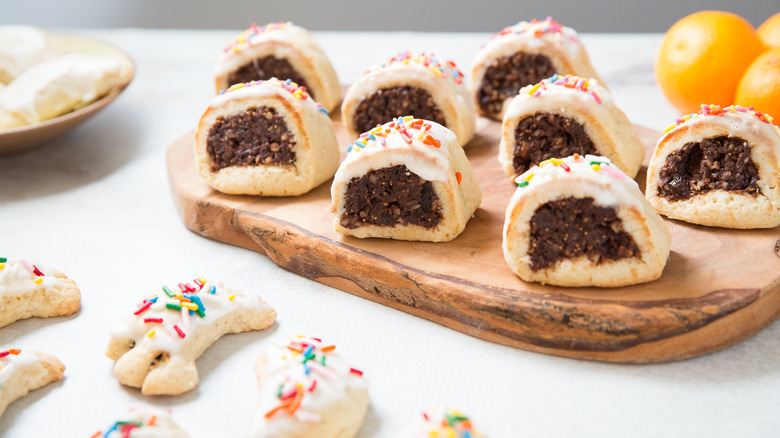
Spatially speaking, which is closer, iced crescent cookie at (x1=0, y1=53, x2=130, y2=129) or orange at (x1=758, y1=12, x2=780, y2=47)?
iced crescent cookie at (x1=0, y1=53, x2=130, y2=129)

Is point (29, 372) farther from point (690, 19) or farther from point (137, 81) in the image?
point (690, 19)

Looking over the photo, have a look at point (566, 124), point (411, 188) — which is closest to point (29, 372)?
point (411, 188)

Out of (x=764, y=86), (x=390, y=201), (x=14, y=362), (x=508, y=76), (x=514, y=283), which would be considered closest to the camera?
(x=14, y=362)

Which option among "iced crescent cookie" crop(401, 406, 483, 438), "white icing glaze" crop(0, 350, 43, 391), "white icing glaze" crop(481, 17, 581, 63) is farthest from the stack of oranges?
"white icing glaze" crop(0, 350, 43, 391)

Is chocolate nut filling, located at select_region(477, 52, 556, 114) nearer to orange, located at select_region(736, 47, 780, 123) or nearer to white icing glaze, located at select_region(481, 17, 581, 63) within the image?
white icing glaze, located at select_region(481, 17, 581, 63)

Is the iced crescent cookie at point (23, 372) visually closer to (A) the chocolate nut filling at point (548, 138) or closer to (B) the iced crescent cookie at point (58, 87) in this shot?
(B) the iced crescent cookie at point (58, 87)

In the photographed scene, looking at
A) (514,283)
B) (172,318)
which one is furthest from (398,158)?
(172,318)

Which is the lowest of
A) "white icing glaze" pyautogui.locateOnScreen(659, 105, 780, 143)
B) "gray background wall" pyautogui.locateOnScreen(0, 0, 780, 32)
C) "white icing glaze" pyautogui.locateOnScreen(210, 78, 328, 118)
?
"gray background wall" pyautogui.locateOnScreen(0, 0, 780, 32)

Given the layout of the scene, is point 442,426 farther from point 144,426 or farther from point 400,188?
point 400,188

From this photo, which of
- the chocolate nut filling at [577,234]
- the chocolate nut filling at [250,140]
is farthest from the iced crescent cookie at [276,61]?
the chocolate nut filling at [577,234]
